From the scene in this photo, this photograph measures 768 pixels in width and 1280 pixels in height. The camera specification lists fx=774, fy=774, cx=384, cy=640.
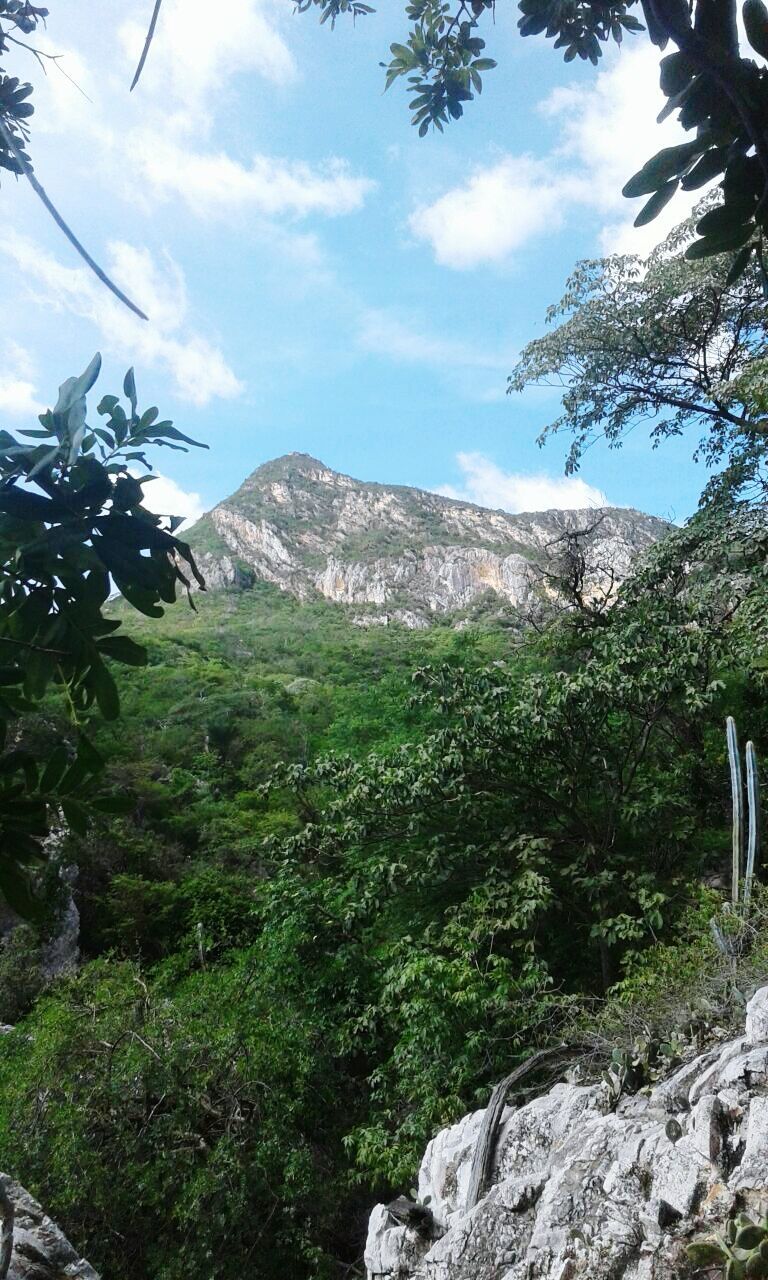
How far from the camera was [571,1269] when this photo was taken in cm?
289

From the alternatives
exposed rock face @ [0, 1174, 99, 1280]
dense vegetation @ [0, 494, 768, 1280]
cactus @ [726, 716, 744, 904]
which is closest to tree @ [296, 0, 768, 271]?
exposed rock face @ [0, 1174, 99, 1280]

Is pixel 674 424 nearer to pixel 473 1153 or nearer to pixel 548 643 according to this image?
pixel 548 643

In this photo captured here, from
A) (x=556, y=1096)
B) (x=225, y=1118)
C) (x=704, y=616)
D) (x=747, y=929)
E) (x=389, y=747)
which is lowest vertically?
(x=225, y=1118)

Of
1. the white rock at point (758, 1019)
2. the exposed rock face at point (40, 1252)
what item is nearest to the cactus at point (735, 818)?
the white rock at point (758, 1019)

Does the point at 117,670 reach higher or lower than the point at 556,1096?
higher

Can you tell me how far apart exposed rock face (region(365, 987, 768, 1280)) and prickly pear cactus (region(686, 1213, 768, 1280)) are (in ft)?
0.36

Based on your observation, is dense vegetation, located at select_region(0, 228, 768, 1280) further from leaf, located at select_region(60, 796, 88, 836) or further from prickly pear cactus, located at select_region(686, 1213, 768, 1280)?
leaf, located at select_region(60, 796, 88, 836)

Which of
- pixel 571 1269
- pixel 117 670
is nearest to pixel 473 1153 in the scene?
pixel 571 1269

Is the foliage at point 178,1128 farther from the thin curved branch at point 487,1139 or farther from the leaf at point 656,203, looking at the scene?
the leaf at point 656,203

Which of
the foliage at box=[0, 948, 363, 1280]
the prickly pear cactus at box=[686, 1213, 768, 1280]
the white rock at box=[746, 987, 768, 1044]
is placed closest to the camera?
the prickly pear cactus at box=[686, 1213, 768, 1280]

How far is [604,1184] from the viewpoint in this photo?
10.0 feet

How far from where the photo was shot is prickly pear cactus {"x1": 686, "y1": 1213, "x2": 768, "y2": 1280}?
7.61 ft

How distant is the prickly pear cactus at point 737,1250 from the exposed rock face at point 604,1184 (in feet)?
0.36

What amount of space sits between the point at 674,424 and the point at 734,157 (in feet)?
27.6
